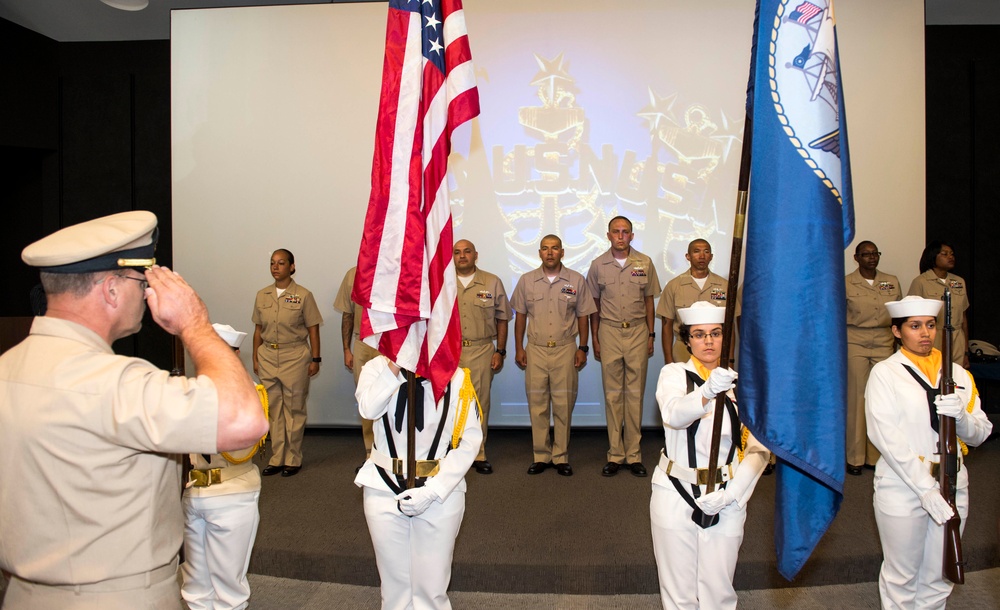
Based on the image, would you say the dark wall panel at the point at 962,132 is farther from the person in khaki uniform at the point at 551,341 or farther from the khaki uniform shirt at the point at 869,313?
the person in khaki uniform at the point at 551,341

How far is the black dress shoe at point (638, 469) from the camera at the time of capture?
232 inches

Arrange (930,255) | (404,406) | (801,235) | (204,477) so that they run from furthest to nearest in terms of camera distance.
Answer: (930,255) → (204,477) → (404,406) → (801,235)

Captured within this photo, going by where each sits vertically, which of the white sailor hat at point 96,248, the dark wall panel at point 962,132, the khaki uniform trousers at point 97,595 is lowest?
the khaki uniform trousers at point 97,595

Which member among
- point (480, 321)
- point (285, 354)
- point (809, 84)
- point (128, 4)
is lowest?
point (285, 354)

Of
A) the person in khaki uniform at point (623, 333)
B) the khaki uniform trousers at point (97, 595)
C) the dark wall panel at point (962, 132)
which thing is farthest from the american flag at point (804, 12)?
the dark wall panel at point (962, 132)

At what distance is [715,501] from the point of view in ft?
9.52

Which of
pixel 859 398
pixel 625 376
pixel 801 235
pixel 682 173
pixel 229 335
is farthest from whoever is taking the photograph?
pixel 682 173

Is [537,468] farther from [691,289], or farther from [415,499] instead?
[415,499]

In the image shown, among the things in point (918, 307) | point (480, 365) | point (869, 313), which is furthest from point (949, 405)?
point (480, 365)

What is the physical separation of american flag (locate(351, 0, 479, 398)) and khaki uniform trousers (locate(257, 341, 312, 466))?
337 cm

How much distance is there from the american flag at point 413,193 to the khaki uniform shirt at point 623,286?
3.34 m

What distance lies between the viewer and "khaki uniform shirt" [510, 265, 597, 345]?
6.22 m

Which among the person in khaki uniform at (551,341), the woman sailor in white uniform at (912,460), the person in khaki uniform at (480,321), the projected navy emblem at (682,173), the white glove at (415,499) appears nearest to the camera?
the white glove at (415,499)

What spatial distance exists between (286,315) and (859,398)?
4590mm
